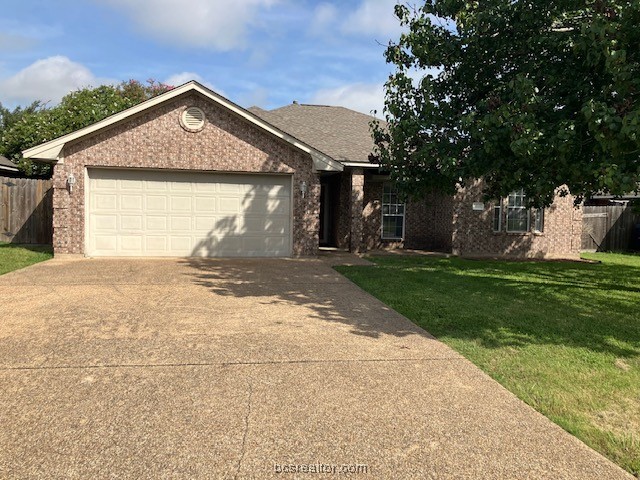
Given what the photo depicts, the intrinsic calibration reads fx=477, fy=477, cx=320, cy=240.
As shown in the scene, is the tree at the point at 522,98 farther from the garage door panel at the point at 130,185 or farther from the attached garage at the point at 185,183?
the garage door panel at the point at 130,185

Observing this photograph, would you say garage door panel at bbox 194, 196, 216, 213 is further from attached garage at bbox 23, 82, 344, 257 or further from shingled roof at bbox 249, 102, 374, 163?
shingled roof at bbox 249, 102, 374, 163

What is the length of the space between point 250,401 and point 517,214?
15158 mm

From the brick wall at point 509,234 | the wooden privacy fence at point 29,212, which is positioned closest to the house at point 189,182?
the brick wall at point 509,234

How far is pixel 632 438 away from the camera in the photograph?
3.44 metres

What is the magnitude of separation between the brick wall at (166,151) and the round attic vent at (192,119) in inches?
4.9

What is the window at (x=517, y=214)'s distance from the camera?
1681 centimetres

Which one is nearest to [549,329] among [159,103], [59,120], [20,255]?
[159,103]

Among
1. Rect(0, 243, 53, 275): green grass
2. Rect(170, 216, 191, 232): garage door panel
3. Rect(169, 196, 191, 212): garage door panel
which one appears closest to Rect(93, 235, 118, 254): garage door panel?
Rect(0, 243, 53, 275): green grass

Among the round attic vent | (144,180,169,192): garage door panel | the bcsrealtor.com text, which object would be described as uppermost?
the round attic vent

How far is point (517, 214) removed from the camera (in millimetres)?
16891

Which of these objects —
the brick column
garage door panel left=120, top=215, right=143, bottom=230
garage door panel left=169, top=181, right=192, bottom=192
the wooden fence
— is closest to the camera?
garage door panel left=120, top=215, right=143, bottom=230

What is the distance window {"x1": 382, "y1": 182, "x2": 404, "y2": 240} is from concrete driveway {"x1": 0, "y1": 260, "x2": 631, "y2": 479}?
33.6ft

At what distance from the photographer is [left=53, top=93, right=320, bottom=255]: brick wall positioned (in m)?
13.0

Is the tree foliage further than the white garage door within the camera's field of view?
Yes
